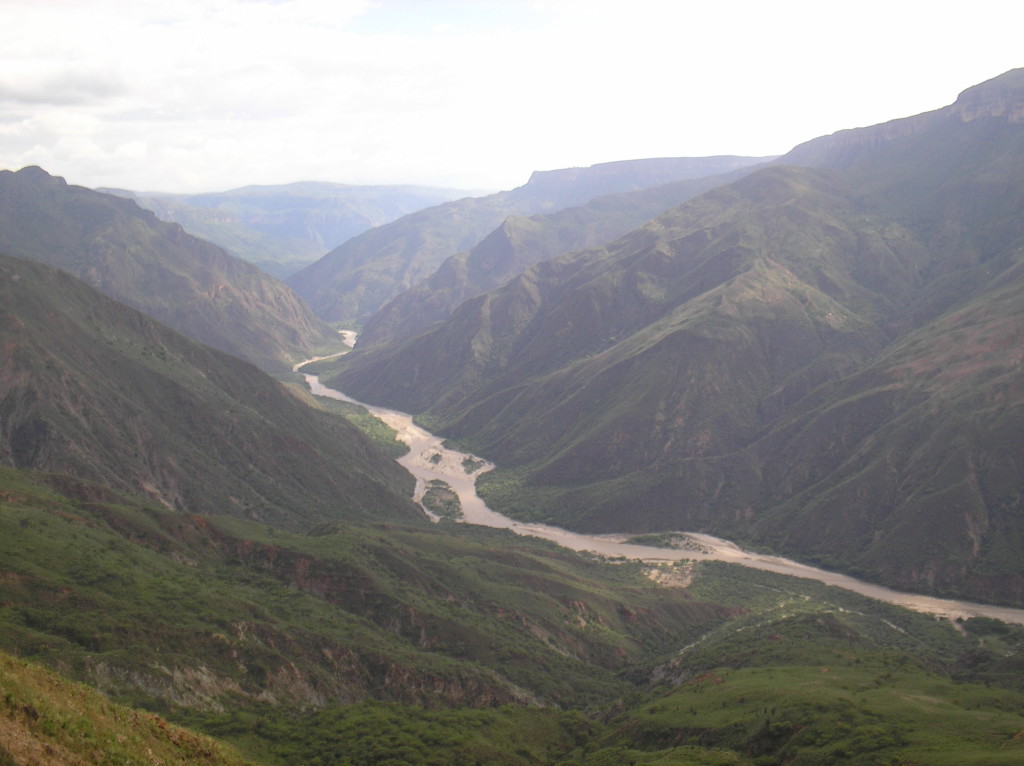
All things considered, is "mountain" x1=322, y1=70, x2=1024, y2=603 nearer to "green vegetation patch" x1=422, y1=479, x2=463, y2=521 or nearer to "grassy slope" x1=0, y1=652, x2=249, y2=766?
"green vegetation patch" x1=422, y1=479, x2=463, y2=521

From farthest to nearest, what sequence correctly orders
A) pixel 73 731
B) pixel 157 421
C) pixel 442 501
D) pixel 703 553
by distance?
pixel 442 501 → pixel 703 553 → pixel 157 421 → pixel 73 731

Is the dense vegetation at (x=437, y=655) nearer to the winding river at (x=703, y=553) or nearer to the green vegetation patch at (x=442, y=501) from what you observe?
the winding river at (x=703, y=553)

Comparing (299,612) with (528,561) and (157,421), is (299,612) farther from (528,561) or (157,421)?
(157,421)

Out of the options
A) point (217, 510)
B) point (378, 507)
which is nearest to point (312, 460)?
point (378, 507)

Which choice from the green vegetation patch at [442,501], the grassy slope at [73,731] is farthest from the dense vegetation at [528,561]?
the green vegetation patch at [442,501]

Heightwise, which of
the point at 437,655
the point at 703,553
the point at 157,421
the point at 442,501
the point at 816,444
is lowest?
the point at 703,553

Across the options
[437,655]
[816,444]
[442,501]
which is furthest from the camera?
[442,501]

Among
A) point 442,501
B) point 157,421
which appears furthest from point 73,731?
point 442,501

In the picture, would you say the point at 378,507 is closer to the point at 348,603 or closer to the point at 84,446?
the point at 84,446
